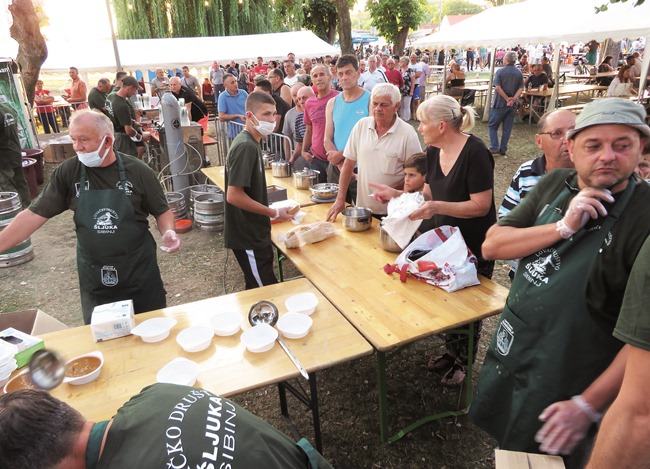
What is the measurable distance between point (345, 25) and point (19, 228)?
13500 mm

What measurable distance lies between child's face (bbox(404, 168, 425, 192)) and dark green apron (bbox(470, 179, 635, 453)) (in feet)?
5.62

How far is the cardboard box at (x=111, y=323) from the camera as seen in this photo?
A: 2.30m

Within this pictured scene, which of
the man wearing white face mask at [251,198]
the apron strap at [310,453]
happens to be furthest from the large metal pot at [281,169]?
the apron strap at [310,453]

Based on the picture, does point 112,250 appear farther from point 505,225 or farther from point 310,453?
point 505,225

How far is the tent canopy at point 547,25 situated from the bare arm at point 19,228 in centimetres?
1070

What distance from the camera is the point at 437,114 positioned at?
282 cm

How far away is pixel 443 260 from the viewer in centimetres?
275

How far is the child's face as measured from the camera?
11.3 feet

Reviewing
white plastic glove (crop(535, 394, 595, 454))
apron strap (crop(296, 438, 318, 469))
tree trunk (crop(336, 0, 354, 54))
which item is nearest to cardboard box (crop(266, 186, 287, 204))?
apron strap (crop(296, 438, 318, 469))

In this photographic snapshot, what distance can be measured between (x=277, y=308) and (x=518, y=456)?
156cm

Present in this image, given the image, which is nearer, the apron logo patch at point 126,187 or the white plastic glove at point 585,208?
the white plastic glove at point 585,208

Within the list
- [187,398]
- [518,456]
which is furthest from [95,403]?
[518,456]

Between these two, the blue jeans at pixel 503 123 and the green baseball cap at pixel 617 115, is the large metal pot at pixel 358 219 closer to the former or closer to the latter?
the green baseball cap at pixel 617 115

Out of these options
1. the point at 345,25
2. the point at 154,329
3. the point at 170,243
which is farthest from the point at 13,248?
the point at 345,25
